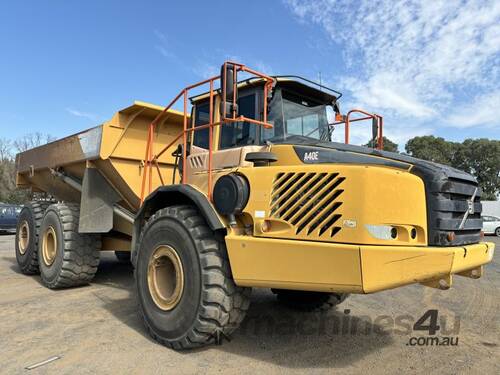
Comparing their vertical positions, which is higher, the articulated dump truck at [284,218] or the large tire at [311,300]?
the articulated dump truck at [284,218]

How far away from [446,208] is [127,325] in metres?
3.66

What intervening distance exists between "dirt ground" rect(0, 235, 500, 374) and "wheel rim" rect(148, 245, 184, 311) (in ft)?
1.48

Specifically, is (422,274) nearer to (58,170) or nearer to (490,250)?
(490,250)

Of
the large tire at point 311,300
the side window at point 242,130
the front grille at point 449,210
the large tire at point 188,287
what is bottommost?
the large tire at point 311,300

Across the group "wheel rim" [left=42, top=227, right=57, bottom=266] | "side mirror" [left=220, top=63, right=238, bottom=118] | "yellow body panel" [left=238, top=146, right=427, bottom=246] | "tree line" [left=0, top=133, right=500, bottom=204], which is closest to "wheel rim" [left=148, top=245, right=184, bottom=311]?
"yellow body panel" [left=238, top=146, right=427, bottom=246]

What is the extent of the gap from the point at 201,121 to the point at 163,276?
1976mm

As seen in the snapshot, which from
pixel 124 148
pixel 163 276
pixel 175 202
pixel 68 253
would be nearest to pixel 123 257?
pixel 68 253

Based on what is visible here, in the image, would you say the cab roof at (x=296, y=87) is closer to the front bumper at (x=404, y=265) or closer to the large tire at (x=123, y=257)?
the front bumper at (x=404, y=265)

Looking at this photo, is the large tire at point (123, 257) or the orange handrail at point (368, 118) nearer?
the orange handrail at point (368, 118)

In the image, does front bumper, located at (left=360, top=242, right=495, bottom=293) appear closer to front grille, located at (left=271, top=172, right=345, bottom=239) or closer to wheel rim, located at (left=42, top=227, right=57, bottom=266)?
front grille, located at (left=271, top=172, right=345, bottom=239)

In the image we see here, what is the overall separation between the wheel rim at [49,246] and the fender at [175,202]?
2835 millimetres

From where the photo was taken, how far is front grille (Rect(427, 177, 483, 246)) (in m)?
3.49

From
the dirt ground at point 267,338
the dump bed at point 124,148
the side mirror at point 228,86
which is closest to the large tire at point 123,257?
the dump bed at point 124,148

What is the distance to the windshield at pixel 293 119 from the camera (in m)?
4.52
